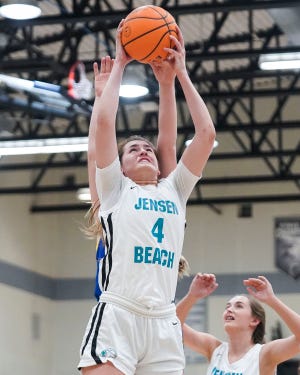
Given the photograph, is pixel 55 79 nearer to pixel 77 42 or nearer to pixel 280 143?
pixel 77 42

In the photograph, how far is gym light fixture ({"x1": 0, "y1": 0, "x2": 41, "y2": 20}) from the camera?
1232 centimetres

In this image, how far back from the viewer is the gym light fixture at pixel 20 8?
12.3 metres

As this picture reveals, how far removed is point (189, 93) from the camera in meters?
4.44

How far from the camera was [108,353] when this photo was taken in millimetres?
4047

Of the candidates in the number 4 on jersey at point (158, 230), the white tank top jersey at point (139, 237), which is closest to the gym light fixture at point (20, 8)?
the white tank top jersey at point (139, 237)

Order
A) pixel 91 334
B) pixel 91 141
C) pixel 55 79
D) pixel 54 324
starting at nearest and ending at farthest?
pixel 91 334, pixel 91 141, pixel 55 79, pixel 54 324

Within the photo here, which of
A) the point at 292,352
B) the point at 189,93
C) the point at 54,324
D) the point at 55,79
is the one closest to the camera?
the point at 189,93

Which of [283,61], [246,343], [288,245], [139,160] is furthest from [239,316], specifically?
[288,245]

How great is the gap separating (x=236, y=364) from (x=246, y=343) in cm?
25

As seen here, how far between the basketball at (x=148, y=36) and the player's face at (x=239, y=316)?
235cm

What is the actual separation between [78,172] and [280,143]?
22.7 ft

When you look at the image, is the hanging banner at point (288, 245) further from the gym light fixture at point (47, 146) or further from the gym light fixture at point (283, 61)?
the gym light fixture at point (283, 61)

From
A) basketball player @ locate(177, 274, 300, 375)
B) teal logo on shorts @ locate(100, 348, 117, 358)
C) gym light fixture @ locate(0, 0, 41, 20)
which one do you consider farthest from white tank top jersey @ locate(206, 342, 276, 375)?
gym light fixture @ locate(0, 0, 41, 20)

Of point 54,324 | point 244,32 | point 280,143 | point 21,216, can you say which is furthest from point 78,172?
point 244,32
